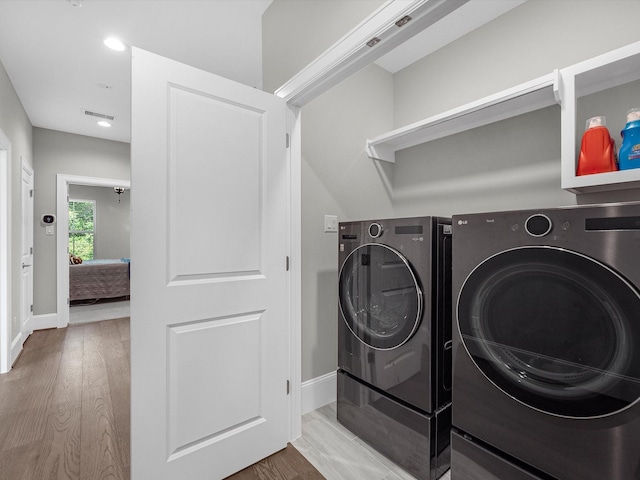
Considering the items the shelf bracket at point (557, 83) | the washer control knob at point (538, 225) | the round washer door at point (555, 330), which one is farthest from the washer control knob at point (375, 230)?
the shelf bracket at point (557, 83)

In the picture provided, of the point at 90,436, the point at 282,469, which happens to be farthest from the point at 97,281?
the point at 282,469

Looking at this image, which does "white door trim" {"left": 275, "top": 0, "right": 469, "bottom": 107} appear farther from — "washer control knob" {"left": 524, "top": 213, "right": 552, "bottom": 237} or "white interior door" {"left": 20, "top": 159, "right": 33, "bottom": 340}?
"white interior door" {"left": 20, "top": 159, "right": 33, "bottom": 340}

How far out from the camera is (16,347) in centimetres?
324

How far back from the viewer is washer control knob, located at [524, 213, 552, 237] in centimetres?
106

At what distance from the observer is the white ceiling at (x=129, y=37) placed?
2084 mm

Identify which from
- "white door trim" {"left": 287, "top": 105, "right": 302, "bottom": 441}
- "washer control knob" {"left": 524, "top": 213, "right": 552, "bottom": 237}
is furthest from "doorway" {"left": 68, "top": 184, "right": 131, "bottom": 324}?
"washer control knob" {"left": 524, "top": 213, "right": 552, "bottom": 237}

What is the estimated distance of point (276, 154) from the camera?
166 cm

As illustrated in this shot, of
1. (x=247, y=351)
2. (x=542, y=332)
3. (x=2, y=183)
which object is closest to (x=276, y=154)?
(x=247, y=351)

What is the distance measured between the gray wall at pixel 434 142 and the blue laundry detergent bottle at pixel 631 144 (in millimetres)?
218

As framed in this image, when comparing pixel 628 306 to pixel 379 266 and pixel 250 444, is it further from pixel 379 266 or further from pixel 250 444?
pixel 250 444

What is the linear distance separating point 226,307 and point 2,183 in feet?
9.62

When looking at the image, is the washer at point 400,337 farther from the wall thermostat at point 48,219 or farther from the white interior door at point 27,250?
the wall thermostat at point 48,219

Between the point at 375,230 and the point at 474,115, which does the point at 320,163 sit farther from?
the point at 474,115

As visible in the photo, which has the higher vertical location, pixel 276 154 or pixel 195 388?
pixel 276 154
